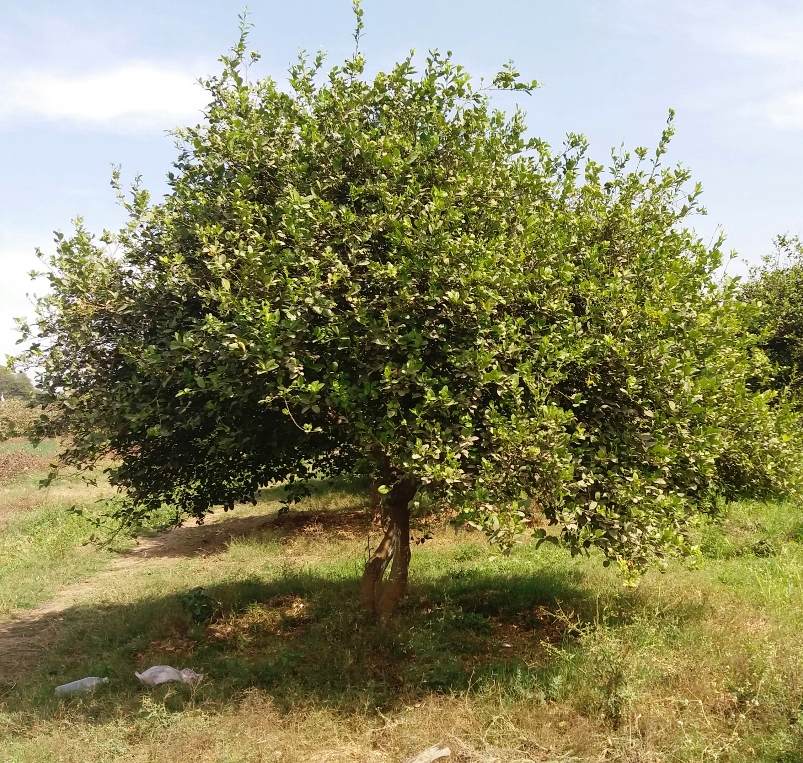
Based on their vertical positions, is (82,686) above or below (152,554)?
above

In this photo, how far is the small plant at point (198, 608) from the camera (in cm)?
1104

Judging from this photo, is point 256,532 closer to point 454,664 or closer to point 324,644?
point 324,644

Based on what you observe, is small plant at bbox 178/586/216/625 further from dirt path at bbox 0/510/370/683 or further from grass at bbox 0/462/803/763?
dirt path at bbox 0/510/370/683

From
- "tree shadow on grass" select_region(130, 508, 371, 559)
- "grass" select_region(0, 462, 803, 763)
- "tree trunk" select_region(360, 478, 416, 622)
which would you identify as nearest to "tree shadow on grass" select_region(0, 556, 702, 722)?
"grass" select_region(0, 462, 803, 763)

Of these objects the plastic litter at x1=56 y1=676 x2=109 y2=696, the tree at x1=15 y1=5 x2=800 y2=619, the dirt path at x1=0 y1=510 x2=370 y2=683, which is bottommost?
the dirt path at x1=0 y1=510 x2=370 y2=683

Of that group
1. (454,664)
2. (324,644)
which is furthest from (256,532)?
(454,664)

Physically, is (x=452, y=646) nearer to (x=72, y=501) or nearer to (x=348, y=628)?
(x=348, y=628)

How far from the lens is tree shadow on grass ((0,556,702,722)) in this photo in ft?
26.8

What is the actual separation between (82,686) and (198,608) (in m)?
2.35

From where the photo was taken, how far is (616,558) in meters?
6.99

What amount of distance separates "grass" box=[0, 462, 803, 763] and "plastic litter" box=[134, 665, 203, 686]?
0.56 ft

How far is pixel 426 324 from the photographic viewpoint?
23.1 feet

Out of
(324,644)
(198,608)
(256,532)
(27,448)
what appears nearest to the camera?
(324,644)

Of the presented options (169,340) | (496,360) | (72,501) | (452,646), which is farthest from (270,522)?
(496,360)
